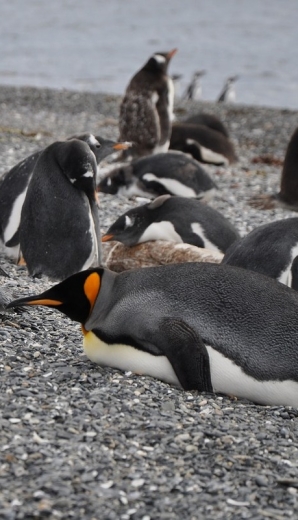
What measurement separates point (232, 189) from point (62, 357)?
22.0 feet

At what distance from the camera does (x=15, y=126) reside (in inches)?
570

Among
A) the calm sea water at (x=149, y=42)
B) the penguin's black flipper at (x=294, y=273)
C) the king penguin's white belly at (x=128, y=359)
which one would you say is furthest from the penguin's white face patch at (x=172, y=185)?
the calm sea water at (x=149, y=42)

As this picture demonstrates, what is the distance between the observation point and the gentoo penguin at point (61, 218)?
20.7 ft

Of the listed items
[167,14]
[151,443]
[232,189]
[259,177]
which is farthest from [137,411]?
[167,14]

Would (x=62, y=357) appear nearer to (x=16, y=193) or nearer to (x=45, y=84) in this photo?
(x=16, y=193)

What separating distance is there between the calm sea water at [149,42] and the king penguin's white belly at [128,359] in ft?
70.3

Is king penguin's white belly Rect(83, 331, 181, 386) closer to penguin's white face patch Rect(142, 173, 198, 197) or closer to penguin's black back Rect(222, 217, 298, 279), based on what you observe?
penguin's black back Rect(222, 217, 298, 279)

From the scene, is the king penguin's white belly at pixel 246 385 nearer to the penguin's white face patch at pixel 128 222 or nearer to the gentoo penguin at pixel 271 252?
the gentoo penguin at pixel 271 252

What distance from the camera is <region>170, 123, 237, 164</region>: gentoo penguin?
12.1 meters

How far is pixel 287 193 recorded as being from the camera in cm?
1008

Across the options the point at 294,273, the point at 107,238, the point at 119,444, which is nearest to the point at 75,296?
the point at 119,444

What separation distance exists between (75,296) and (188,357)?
0.61 meters

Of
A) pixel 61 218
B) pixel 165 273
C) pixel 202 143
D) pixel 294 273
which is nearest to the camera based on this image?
pixel 165 273

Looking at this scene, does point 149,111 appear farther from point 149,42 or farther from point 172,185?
point 149,42
